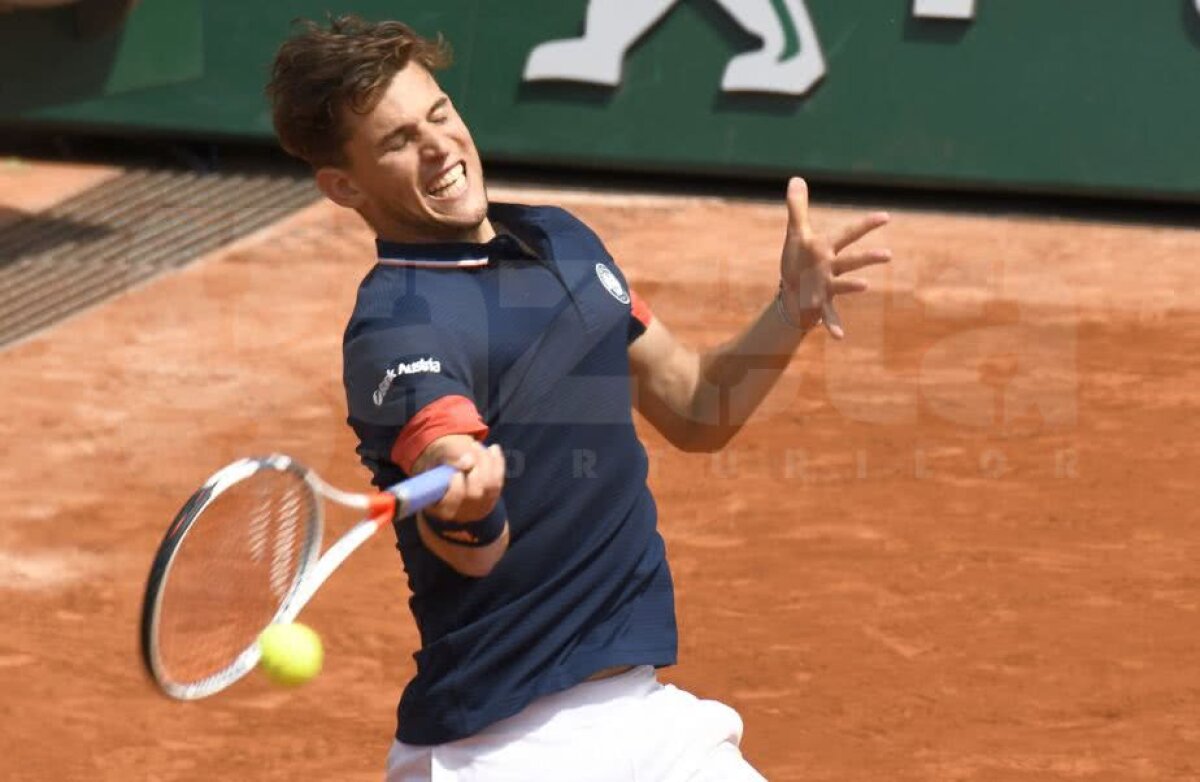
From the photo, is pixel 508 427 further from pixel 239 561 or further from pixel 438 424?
pixel 239 561

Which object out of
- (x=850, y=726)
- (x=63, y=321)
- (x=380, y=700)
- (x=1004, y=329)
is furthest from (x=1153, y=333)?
Answer: (x=63, y=321)

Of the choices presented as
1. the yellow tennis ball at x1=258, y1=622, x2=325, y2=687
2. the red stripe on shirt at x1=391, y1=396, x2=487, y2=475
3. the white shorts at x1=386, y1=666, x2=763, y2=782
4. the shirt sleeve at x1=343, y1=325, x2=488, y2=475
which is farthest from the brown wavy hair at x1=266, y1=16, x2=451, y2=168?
the white shorts at x1=386, y1=666, x2=763, y2=782

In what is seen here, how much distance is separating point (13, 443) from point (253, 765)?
3.17m

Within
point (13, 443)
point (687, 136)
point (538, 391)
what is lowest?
point (13, 443)

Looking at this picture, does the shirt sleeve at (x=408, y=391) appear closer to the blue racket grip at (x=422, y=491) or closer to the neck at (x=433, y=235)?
the blue racket grip at (x=422, y=491)

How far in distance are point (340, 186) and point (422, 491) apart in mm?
815

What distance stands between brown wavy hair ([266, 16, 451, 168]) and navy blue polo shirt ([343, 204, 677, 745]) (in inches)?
9.4

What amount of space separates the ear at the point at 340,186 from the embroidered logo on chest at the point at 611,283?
0.44m

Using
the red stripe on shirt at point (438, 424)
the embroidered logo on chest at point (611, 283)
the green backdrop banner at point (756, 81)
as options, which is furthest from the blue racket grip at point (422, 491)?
the green backdrop banner at point (756, 81)

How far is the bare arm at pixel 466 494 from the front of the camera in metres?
3.04

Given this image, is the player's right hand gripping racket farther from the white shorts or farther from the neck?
the neck

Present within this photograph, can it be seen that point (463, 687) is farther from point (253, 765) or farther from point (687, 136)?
point (687, 136)

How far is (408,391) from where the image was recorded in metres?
3.24

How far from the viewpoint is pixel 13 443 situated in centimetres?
880
